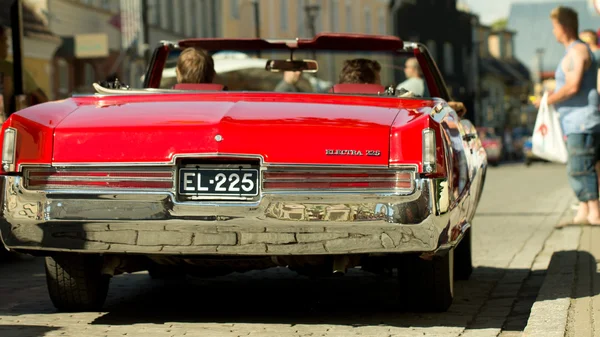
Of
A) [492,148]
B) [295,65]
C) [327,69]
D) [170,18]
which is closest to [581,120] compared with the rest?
[327,69]

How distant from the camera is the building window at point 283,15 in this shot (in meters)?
56.8

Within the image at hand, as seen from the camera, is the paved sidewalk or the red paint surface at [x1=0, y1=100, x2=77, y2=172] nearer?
the paved sidewalk

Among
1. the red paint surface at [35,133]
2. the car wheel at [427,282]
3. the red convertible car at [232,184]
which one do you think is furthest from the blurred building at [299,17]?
the red convertible car at [232,184]

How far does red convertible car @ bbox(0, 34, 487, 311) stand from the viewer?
588 cm

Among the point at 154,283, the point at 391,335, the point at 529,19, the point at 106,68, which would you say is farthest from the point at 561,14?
the point at 529,19

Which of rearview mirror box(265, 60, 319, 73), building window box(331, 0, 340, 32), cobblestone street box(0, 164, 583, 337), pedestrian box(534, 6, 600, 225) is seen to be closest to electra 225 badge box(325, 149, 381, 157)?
cobblestone street box(0, 164, 583, 337)

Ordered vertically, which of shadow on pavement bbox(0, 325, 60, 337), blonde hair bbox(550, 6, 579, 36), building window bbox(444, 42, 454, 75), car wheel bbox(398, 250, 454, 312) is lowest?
building window bbox(444, 42, 454, 75)

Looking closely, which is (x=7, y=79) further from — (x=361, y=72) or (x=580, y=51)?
(x=580, y=51)

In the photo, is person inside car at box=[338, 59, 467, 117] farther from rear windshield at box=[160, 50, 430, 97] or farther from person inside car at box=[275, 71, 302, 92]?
person inside car at box=[275, 71, 302, 92]

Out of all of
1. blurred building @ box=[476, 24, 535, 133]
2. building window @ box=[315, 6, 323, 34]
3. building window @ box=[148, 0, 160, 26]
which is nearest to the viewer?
building window @ box=[148, 0, 160, 26]

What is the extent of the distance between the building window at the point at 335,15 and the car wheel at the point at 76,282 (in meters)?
56.3

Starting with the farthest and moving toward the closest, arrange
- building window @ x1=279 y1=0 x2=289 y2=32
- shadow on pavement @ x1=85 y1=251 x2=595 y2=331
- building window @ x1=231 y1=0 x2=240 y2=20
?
building window @ x1=279 y1=0 x2=289 y2=32 < building window @ x1=231 y1=0 x2=240 y2=20 < shadow on pavement @ x1=85 y1=251 x2=595 y2=331

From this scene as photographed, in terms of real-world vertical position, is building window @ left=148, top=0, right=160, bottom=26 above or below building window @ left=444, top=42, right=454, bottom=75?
above

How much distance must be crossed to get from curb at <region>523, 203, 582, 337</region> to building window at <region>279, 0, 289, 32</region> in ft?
152
